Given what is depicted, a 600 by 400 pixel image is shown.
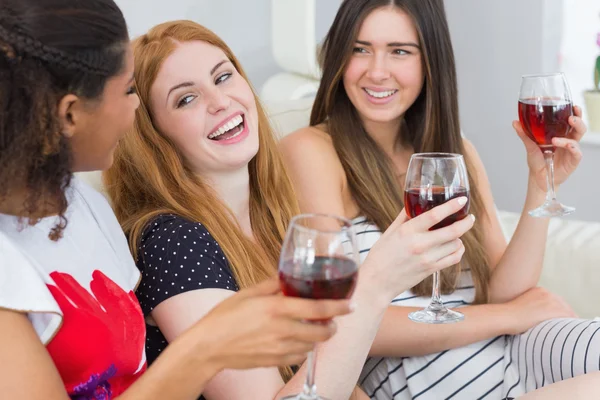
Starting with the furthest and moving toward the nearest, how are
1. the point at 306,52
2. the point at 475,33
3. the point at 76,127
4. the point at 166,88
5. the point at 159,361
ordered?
the point at 475,33 < the point at 306,52 < the point at 166,88 < the point at 76,127 < the point at 159,361

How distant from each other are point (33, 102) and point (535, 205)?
1.32m

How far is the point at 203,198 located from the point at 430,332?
602 mm

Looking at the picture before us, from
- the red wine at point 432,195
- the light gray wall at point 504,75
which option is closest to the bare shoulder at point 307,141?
the red wine at point 432,195

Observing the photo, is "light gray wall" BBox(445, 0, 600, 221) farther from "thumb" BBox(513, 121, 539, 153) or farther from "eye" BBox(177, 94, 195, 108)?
"eye" BBox(177, 94, 195, 108)

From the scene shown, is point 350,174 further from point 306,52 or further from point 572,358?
point 306,52

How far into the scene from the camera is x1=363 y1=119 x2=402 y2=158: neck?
7.30ft

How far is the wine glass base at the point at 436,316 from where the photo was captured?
5.13ft

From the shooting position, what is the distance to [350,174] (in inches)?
82.7

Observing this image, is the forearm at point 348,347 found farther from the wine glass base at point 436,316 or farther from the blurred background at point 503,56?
the blurred background at point 503,56

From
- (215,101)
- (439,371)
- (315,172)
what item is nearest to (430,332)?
(439,371)

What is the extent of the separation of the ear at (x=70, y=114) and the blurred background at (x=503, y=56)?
2.09 meters

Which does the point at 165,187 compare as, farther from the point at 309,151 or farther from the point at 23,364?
the point at 23,364

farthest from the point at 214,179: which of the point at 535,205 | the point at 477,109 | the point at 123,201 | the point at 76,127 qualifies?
the point at 477,109

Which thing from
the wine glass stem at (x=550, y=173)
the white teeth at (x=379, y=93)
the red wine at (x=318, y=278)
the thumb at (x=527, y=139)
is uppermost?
the white teeth at (x=379, y=93)
